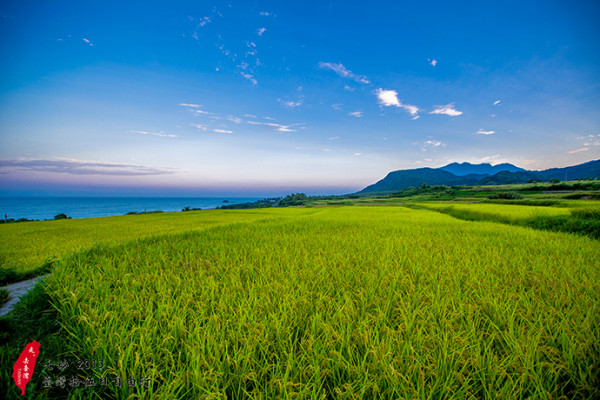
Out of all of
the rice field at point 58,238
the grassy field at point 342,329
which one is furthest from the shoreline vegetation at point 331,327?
the rice field at point 58,238

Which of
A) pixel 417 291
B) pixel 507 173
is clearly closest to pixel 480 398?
pixel 417 291

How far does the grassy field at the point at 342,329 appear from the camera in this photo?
47.3 inches

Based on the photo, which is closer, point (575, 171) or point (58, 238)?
point (58, 238)

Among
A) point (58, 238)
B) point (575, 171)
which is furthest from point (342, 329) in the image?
point (575, 171)

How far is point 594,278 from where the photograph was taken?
2.73 metres

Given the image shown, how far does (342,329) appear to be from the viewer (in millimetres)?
1539

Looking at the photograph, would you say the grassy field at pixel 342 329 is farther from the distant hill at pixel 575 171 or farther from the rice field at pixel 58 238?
the distant hill at pixel 575 171

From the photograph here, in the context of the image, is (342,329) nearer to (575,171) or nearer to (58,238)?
(58,238)

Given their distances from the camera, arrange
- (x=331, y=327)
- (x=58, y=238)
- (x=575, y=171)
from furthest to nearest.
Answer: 1. (x=575, y=171)
2. (x=58, y=238)
3. (x=331, y=327)

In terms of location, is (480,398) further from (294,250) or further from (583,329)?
(294,250)

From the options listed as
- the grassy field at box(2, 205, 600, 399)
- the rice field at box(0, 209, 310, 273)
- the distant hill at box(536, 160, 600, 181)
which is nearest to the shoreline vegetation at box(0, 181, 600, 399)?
the grassy field at box(2, 205, 600, 399)

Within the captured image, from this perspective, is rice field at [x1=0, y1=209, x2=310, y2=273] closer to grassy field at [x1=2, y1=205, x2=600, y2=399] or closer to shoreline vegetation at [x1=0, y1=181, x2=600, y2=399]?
shoreline vegetation at [x1=0, y1=181, x2=600, y2=399]

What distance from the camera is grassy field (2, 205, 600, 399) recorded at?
1.20m

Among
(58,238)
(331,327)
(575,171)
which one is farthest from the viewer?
(575,171)
